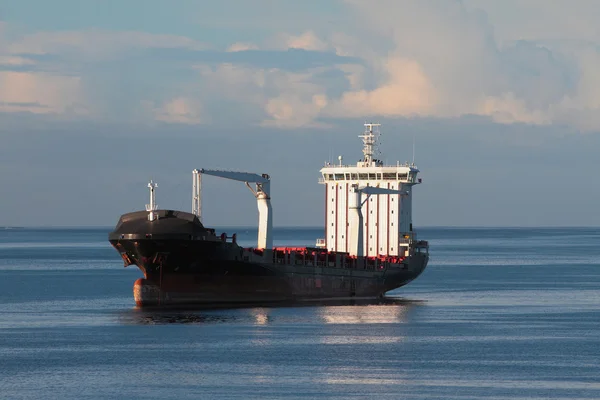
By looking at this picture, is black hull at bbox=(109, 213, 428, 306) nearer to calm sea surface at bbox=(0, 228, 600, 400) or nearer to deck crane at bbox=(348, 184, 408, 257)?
calm sea surface at bbox=(0, 228, 600, 400)

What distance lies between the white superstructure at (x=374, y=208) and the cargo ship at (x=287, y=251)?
0.07 m

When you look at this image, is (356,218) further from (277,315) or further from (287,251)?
(277,315)

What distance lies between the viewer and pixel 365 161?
87.1 m

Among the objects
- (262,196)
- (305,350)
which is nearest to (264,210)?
(262,196)

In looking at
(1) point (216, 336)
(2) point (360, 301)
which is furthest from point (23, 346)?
(2) point (360, 301)

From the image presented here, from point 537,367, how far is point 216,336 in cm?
1578

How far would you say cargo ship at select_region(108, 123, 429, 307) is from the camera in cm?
6481

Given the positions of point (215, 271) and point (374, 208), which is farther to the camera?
point (374, 208)

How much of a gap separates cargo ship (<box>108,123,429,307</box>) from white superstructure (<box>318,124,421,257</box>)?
7cm

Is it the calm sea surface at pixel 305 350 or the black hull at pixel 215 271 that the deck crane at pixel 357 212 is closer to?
the black hull at pixel 215 271

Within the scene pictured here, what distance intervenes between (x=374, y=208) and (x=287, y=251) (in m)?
13.8

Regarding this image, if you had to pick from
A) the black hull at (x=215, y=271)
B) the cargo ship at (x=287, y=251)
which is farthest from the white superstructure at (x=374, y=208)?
the black hull at (x=215, y=271)

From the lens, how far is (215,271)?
220 feet

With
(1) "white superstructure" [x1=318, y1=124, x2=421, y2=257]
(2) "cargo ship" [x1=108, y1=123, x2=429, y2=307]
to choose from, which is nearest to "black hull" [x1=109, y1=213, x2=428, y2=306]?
(2) "cargo ship" [x1=108, y1=123, x2=429, y2=307]
